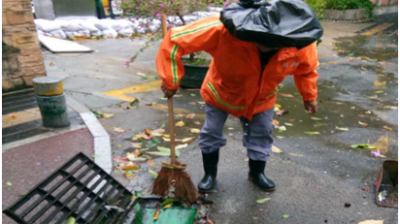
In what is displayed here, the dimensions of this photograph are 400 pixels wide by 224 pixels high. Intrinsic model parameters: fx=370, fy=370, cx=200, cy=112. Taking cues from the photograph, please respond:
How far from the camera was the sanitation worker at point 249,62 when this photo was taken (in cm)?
216

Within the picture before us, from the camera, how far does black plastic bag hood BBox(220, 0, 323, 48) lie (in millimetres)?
2109

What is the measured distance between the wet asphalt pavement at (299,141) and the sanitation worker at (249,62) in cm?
26

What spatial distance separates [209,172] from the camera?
3.23 meters

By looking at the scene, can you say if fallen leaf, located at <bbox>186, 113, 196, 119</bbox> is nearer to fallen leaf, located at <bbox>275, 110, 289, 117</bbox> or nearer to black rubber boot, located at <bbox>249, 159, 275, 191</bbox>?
fallen leaf, located at <bbox>275, 110, 289, 117</bbox>

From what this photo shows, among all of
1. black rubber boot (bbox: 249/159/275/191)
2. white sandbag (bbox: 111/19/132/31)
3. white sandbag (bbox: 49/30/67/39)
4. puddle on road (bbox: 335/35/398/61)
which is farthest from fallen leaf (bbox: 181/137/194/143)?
white sandbag (bbox: 111/19/132/31)

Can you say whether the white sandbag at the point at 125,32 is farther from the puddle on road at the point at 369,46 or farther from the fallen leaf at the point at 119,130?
the fallen leaf at the point at 119,130

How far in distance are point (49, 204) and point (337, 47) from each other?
943 centimetres

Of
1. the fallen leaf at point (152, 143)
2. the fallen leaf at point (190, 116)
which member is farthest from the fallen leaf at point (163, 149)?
the fallen leaf at point (190, 116)

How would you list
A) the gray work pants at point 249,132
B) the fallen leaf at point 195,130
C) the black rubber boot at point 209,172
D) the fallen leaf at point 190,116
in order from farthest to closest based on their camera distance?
the fallen leaf at point 190,116, the fallen leaf at point 195,130, the black rubber boot at point 209,172, the gray work pants at point 249,132

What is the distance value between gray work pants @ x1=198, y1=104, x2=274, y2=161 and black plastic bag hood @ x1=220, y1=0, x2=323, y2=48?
89 cm

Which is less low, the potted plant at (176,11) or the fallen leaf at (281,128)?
the potted plant at (176,11)

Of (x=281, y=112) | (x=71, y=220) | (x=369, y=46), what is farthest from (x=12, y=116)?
(x=369, y=46)

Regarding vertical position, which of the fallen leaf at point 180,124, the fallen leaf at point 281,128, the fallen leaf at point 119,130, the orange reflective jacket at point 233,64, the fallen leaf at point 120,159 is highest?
the orange reflective jacket at point 233,64

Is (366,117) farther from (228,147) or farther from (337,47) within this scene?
(337,47)
